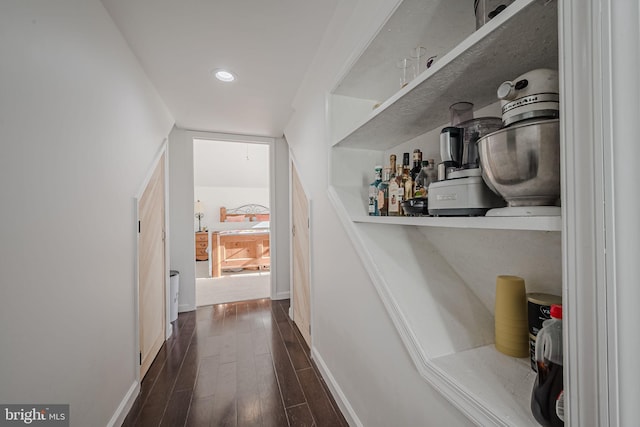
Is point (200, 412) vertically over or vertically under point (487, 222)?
under

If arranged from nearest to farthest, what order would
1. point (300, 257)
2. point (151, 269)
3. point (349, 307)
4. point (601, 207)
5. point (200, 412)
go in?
point (601, 207), point (349, 307), point (200, 412), point (151, 269), point (300, 257)

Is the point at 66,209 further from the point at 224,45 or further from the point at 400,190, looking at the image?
the point at 400,190

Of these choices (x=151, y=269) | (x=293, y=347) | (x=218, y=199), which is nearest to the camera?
(x=151, y=269)

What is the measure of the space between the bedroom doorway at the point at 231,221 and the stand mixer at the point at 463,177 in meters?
2.96

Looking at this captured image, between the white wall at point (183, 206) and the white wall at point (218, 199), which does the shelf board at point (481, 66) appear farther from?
the white wall at point (218, 199)

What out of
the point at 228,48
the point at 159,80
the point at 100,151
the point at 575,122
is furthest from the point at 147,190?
the point at 575,122

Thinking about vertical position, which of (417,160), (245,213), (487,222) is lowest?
(487,222)

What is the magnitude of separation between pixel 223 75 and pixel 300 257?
1745mm

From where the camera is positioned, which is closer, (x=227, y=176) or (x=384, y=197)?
(x=384, y=197)

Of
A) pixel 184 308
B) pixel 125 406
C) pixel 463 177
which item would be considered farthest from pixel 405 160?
pixel 184 308

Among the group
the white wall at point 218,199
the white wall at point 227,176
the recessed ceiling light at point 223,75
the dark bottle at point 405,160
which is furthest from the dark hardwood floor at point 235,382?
the white wall at point 218,199

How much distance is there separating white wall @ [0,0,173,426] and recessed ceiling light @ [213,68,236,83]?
20.1 inches

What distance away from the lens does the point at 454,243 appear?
1.05 meters

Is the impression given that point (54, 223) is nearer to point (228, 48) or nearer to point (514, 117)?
point (228, 48)
